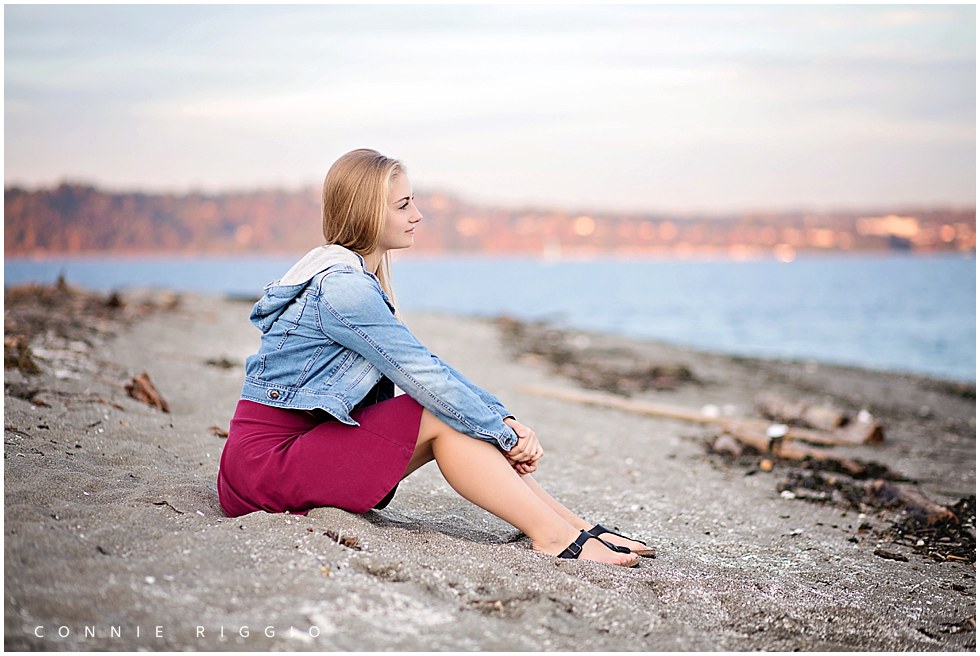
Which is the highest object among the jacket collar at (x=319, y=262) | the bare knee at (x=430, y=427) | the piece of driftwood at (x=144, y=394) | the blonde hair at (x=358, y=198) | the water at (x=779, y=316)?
the blonde hair at (x=358, y=198)

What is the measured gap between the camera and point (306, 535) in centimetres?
321

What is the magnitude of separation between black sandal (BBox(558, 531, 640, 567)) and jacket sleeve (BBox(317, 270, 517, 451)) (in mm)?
595

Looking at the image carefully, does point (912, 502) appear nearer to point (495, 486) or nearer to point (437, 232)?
point (495, 486)

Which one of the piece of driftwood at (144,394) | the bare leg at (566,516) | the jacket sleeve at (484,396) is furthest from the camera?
the piece of driftwood at (144,394)

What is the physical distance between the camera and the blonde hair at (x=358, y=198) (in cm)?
353

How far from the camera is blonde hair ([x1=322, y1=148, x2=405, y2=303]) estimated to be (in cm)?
353

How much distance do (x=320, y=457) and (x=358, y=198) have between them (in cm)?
106

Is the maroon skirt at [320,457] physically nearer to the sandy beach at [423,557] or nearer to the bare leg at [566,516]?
the sandy beach at [423,557]

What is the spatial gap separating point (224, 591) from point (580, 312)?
1514 inches

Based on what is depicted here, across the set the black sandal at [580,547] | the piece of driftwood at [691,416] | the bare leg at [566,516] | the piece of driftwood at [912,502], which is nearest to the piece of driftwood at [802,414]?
the piece of driftwood at [691,416]

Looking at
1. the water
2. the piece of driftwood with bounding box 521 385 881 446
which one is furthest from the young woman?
the water

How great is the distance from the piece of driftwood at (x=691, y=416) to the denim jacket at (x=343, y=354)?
186 inches

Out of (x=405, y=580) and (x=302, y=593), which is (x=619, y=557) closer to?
(x=405, y=580)

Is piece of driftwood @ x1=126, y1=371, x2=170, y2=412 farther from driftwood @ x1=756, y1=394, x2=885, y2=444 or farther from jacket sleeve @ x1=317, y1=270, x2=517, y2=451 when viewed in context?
driftwood @ x1=756, y1=394, x2=885, y2=444
